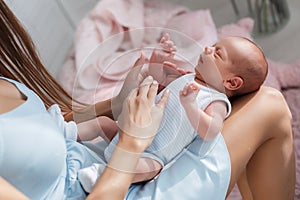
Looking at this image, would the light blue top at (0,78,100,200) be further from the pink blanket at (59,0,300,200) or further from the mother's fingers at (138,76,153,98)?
the pink blanket at (59,0,300,200)

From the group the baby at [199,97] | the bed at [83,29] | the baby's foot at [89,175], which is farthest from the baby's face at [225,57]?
the bed at [83,29]

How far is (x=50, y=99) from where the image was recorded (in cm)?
115

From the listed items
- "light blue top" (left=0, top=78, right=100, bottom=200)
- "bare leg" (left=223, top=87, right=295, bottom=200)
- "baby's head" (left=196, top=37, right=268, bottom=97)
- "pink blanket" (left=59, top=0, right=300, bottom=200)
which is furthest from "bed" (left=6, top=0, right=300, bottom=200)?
"light blue top" (left=0, top=78, right=100, bottom=200)

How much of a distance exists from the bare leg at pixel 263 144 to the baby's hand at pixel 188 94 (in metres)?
0.12

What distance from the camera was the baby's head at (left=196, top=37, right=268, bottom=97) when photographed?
1.01 meters

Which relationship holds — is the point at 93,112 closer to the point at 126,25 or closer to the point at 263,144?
the point at 263,144

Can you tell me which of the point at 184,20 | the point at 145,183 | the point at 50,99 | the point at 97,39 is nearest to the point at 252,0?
the point at 184,20

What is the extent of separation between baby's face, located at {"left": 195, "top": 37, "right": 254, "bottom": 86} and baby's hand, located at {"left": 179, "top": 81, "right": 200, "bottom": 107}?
0.30 feet

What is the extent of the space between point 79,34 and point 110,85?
58cm

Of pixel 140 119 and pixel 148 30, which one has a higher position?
pixel 140 119

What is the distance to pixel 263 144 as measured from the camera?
1.09 meters

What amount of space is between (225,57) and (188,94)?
149 millimetres

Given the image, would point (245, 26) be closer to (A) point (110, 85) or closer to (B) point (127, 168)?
(A) point (110, 85)

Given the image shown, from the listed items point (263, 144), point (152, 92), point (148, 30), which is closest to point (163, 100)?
point (152, 92)
